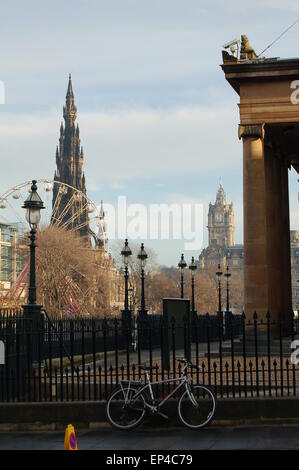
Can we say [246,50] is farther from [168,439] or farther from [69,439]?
[69,439]

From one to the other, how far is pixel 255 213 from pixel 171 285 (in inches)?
4678

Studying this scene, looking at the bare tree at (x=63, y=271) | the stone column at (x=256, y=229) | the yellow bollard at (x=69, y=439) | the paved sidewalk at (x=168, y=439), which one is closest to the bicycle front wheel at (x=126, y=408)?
the paved sidewalk at (x=168, y=439)

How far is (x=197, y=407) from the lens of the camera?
1566cm

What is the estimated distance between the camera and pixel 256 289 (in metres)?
32.8

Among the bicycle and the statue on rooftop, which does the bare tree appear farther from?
the bicycle

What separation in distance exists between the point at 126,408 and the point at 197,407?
126 centimetres

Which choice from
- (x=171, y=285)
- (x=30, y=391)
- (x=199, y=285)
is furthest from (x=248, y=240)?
(x=199, y=285)

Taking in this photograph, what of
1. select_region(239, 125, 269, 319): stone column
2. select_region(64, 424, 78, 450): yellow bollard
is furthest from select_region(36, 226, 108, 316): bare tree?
select_region(64, 424, 78, 450): yellow bollard

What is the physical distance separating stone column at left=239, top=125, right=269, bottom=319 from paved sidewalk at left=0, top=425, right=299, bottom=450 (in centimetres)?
1717

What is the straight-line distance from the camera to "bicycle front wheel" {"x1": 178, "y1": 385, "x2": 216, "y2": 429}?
1551 cm

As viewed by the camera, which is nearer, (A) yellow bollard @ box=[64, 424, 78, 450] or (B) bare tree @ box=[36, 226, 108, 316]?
(A) yellow bollard @ box=[64, 424, 78, 450]

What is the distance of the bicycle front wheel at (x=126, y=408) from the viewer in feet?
51.2
